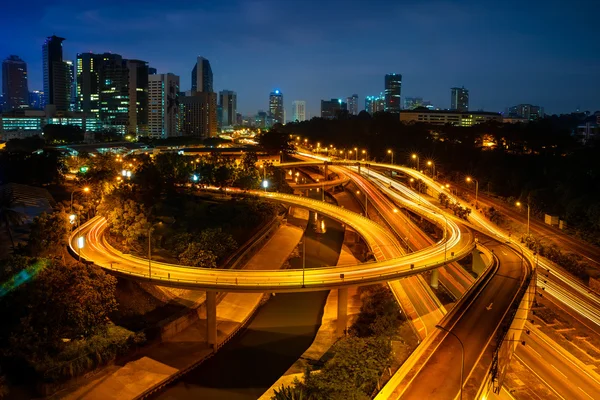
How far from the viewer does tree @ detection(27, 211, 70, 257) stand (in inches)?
1121

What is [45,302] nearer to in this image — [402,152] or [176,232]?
[176,232]

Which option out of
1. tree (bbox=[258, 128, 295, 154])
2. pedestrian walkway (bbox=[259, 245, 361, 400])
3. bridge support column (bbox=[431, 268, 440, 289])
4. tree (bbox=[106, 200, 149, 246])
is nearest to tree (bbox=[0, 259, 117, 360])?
pedestrian walkway (bbox=[259, 245, 361, 400])

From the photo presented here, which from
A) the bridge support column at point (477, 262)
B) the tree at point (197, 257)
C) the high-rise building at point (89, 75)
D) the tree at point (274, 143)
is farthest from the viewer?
the high-rise building at point (89, 75)

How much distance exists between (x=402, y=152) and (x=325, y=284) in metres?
60.8

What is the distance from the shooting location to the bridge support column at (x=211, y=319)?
2675cm

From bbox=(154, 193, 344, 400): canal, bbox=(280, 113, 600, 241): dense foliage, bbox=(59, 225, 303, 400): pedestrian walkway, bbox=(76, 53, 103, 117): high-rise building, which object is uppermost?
bbox=(76, 53, 103, 117): high-rise building

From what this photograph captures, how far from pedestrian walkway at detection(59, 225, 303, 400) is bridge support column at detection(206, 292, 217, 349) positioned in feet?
1.50

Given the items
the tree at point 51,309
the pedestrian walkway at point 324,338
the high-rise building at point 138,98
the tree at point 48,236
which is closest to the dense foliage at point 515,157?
the pedestrian walkway at point 324,338

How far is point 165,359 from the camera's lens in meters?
25.2

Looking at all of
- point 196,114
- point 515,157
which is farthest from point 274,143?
point 196,114

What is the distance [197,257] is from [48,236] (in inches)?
372

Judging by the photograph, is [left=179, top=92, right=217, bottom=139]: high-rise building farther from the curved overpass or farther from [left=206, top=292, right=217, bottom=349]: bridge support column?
[left=206, top=292, right=217, bottom=349]: bridge support column

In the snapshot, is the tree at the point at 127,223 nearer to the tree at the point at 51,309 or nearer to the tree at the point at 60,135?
the tree at the point at 51,309

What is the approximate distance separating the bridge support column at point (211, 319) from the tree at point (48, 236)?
975 centimetres
